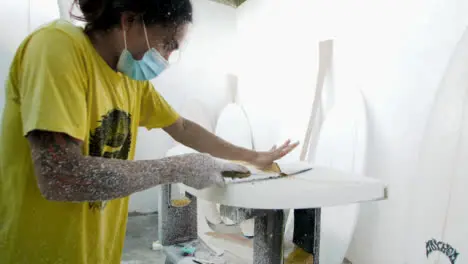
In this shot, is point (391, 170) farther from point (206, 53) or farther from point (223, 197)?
point (206, 53)

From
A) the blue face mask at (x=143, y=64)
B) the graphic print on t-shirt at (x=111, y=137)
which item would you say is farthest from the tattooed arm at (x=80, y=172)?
the blue face mask at (x=143, y=64)

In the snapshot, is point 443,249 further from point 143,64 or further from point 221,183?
point 143,64

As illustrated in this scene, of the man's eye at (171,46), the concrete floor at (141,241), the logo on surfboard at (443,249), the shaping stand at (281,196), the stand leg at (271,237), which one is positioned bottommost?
the concrete floor at (141,241)

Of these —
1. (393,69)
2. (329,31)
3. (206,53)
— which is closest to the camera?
(393,69)

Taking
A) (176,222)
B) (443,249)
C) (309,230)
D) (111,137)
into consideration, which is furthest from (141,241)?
(443,249)

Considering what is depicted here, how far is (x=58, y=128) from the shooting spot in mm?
537

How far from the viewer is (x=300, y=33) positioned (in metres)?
2.07

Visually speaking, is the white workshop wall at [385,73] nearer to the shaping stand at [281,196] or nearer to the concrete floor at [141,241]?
the shaping stand at [281,196]

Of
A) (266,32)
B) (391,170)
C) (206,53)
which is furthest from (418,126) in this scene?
(206,53)

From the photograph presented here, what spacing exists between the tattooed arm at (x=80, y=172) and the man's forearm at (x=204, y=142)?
409 mm

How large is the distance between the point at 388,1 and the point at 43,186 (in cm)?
148

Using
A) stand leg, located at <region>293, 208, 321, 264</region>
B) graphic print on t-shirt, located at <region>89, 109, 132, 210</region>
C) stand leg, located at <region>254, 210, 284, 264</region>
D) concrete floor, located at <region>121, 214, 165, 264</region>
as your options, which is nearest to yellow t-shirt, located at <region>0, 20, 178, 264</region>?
graphic print on t-shirt, located at <region>89, 109, 132, 210</region>

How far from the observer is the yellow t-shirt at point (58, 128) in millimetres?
553

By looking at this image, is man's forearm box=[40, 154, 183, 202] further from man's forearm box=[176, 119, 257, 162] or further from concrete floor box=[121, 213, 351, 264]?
concrete floor box=[121, 213, 351, 264]
